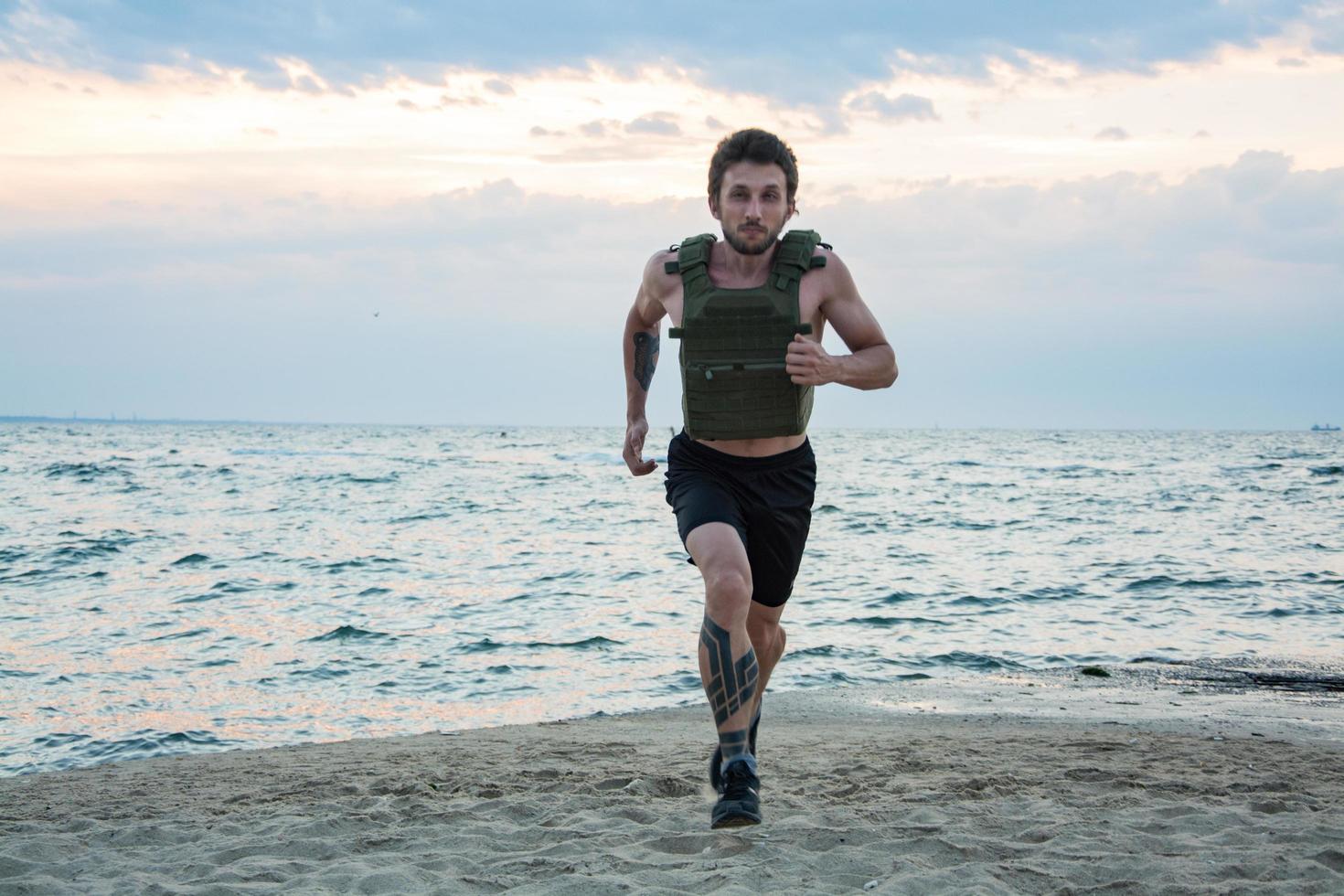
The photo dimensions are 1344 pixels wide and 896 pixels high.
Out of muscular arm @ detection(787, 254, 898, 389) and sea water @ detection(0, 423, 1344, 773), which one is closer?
muscular arm @ detection(787, 254, 898, 389)

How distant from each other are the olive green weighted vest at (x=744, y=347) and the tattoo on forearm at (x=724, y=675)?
82 cm

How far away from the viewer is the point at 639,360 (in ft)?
17.5

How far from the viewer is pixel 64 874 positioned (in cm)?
439

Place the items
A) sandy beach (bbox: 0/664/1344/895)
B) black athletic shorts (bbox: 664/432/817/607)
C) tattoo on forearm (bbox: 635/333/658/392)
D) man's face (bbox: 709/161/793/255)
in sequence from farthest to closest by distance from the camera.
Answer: tattoo on forearm (bbox: 635/333/658/392)
black athletic shorts (bbox: 664/432/817/607)
man's face (bbox: 709/161/793/255)
sandy beach (bbox: 0/664/1344/895)

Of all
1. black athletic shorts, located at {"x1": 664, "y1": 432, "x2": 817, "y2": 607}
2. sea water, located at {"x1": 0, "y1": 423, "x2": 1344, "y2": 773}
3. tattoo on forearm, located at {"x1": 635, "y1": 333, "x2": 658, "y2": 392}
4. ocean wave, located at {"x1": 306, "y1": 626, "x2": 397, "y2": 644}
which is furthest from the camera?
ocean wave, located at {"x1": 306, "y1": 626, "x2": 397, "y2": 644}

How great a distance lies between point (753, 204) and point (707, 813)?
2644 mm

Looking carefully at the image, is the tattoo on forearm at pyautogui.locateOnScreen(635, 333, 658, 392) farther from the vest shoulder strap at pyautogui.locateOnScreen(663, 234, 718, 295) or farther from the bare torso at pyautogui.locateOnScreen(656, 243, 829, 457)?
the vest shoulder strap at pyautogui.locateOnScreen(663, 234, 718, 295)

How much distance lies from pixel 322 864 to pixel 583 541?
17.5 meters

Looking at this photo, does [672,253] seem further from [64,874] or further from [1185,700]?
[1185,700]

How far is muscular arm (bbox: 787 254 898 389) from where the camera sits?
14.4 ft

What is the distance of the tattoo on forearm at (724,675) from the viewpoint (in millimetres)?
4441

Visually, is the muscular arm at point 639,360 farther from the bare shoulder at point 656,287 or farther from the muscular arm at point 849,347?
the muscular arm at point 849,347

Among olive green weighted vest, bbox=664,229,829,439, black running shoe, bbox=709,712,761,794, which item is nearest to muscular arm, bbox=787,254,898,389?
olive green weighted vest, bbox=664,229,829,439

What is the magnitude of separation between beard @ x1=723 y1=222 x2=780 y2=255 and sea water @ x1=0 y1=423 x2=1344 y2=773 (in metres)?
5.21
